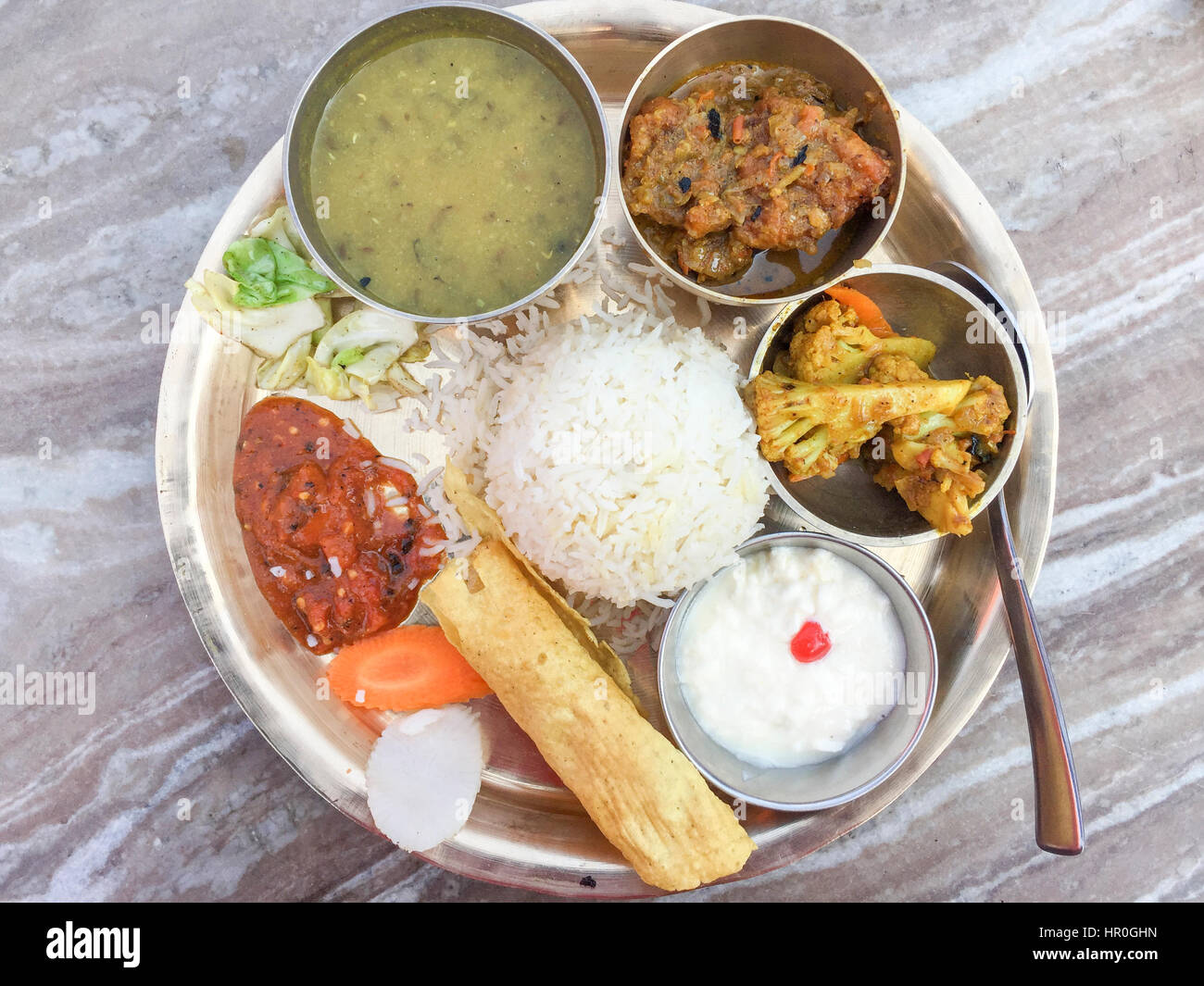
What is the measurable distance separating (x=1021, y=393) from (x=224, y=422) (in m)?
2.03

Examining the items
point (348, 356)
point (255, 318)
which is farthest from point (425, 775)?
point (255, 318)

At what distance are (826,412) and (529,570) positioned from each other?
32.1 inches

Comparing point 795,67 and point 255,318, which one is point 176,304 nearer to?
point 255,318

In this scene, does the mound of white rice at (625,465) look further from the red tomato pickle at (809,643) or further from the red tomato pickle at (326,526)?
the red tomato pickle at (809,643)

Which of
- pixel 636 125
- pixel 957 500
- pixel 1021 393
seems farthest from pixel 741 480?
pixel 636 125

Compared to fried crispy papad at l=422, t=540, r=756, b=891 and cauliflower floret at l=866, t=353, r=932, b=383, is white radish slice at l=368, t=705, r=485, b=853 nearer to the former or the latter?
fried crispy papad at l=422, t=540, r=756, b=891

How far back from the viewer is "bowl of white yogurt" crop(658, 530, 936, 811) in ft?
6.61

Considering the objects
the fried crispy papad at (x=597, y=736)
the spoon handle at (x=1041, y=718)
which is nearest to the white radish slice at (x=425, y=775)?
the fried crispy papad at (x=597, y=736)

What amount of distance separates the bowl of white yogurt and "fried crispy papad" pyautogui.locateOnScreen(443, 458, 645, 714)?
0.52 ft

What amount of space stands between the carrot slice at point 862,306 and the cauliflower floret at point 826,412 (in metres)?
0.23

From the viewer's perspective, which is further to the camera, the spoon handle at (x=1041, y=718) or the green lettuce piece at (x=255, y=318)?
the green lettuce piece at (x=255, y=318)

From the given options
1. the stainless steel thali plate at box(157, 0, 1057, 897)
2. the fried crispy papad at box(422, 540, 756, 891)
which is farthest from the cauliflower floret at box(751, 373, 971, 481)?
the fried crispy papad at box(422, 540, 756, 891)

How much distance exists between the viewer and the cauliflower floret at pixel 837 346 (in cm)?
196

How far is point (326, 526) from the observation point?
2.08 m
